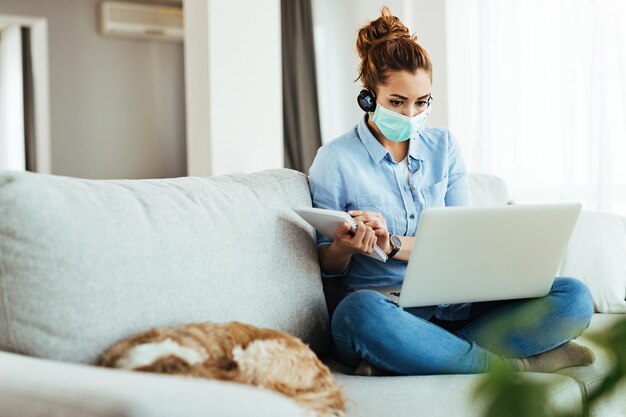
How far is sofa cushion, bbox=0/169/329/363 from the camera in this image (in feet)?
4.22

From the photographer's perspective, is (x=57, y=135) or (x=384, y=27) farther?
(x=57, y=135)

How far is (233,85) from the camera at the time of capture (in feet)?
14.3

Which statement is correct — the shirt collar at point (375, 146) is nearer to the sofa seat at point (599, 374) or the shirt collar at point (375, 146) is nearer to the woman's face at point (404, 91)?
the woman's face at point (404, 91)

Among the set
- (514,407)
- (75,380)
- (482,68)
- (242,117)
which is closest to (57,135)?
(242,117)

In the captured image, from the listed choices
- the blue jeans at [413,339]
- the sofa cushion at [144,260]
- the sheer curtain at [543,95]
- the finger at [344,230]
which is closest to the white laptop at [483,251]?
the blue jeans at [413,339]

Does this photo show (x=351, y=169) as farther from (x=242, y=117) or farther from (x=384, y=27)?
(x=242, y=117)

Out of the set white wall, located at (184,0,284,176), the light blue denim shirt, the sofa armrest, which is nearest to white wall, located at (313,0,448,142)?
white wall, located at (184,0,284,176)

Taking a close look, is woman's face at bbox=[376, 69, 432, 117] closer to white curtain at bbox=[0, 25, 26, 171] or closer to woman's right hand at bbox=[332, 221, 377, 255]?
woman's right hand at bbox=[332, 221, 377, 255]

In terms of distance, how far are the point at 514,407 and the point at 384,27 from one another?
6.01ft

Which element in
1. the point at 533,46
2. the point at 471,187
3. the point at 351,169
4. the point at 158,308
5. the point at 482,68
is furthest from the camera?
the point at 482,68

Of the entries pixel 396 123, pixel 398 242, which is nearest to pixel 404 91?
pixel 396 123

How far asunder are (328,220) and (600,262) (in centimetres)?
108

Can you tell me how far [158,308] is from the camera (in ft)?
4.62

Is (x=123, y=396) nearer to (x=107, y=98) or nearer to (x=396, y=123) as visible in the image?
(x=396, y=123)
